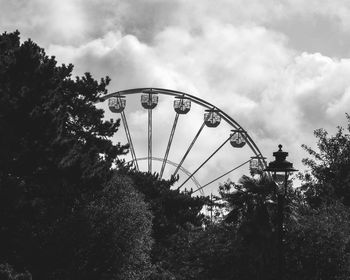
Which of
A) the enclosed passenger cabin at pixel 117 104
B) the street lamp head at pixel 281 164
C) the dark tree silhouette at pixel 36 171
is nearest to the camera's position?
the street lamp head at pixel 281 164

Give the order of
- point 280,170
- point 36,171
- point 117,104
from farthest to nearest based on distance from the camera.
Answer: point 117,104, point 36,171, point 280,170

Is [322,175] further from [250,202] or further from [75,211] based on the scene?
[250,202]

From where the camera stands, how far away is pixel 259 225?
31.4 m

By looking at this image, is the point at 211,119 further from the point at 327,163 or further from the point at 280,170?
the point at 280,170

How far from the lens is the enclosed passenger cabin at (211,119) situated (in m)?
66.7

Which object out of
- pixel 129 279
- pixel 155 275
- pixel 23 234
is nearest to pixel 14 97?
pixel 23 234

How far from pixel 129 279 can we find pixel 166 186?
20318mm

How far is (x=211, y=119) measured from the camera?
219ft

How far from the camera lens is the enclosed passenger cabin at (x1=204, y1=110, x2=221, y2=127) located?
66688mm

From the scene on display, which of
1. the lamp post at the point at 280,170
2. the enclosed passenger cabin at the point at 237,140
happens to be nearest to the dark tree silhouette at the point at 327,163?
the enclosed passenger cabin at the point at 237,140

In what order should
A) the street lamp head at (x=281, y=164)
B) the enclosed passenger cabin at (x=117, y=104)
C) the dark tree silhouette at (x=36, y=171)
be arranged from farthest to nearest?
1. the enclosed passenger cabin at (x=117, y=104)
2. the dark tree silhouette at (x=36, y=171)
3. the street lamp head at (x=281, y=164)

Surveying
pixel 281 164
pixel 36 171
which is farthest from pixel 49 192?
pixel 281 164

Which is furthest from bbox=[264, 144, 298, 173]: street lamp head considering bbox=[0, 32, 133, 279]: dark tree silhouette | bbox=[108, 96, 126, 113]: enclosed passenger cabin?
bbox=[108, 96, 126, 113]: enclosed passenger cabin

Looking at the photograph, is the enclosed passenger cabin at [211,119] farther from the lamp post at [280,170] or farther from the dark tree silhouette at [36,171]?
the lamp post at [280,170]
